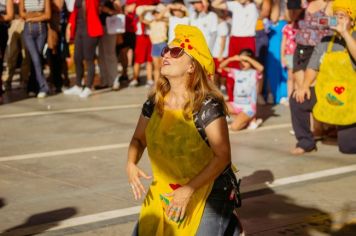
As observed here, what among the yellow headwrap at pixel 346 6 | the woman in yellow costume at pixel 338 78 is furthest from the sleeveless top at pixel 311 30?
the yellow headwrap at pixel 346 6

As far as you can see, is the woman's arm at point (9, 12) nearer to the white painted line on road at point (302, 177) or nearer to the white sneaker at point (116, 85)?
the white sneaker at point (116, 85)

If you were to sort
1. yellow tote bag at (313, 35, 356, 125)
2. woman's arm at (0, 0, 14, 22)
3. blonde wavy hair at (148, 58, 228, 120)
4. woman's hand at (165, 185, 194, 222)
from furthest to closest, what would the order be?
woman's arm at (0, 0, 14, 22)
yellow tote bag at (313, 35, 356, 125)
blonde wavy hair at (148, 58, 228, 120)
woman's hand at (165, 185, 194, 222)

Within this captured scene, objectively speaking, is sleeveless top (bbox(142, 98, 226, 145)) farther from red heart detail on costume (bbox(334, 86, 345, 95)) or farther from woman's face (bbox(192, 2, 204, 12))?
woman's face (bbox(192, 2, 204, 12))

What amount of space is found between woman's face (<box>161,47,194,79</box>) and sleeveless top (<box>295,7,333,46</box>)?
6002 millimetres

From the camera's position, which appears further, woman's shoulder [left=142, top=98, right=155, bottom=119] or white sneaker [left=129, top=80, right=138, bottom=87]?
white sneaker [left=129, top=80, right=138, bottom=87]

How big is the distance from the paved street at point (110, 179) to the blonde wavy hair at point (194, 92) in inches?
70.5

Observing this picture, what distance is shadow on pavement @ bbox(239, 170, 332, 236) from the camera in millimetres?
6500

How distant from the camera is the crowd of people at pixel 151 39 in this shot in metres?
12.7

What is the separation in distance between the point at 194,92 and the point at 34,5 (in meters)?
9.58

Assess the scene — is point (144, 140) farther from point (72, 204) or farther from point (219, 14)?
point (219, 14)

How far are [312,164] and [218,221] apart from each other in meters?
4.56

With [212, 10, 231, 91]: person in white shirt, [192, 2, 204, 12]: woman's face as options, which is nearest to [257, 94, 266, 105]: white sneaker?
[212, 10, 231, 91]: person in white shirt

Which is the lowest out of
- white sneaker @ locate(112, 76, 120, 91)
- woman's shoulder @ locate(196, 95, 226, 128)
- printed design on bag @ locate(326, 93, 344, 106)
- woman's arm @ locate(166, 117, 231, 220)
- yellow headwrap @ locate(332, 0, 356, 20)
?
white sneaker @ locate(112, 76, 120, 91)

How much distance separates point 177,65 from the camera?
15.7 ft
